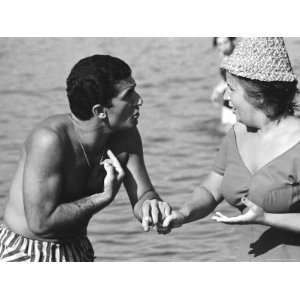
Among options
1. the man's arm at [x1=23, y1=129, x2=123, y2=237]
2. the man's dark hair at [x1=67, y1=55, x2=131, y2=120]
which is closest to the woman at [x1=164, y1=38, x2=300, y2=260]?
the man's arm at [x1=23, y1=129, x2=123, y2=237]

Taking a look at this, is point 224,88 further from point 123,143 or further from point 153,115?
point 123,143

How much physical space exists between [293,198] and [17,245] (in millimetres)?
1214

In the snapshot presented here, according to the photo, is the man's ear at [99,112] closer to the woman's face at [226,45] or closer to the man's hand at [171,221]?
the man's hand at [171,221]

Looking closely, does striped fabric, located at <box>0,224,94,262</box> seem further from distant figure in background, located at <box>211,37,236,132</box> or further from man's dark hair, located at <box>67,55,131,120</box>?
distant figure in background, located at <box>211,37,236,132</box>

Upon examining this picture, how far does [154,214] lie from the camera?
3.84 metres

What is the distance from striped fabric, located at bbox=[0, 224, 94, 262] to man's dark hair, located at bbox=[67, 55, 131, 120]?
1.86ft

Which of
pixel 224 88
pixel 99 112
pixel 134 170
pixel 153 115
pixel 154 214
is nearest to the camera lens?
pixel 154 214

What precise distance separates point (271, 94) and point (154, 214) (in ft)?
2.30

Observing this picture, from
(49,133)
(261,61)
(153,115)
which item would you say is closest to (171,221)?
(49,133)

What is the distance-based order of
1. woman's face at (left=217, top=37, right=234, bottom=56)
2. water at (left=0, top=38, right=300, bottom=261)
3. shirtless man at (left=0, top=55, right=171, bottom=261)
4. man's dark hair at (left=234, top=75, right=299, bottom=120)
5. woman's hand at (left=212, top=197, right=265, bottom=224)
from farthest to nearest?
woman's face at (left=217, top=37, right=234, bottom=56), water at (left=0, top=38, right=300, bottom=261), shirtless man at (left=0, top=55, right=171, bottom=261), man's dark hair at (left=234, top=75, right=299, bottom=120), woman's hand at (left=212, top=197, right=265, bottom=224)

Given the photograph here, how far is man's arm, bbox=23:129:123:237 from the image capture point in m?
3.79

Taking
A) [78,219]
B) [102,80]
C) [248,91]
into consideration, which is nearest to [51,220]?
[78,219]

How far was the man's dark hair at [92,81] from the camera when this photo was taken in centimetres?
384

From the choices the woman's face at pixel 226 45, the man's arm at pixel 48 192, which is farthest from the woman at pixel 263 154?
the woman's face at pixel 226 45
